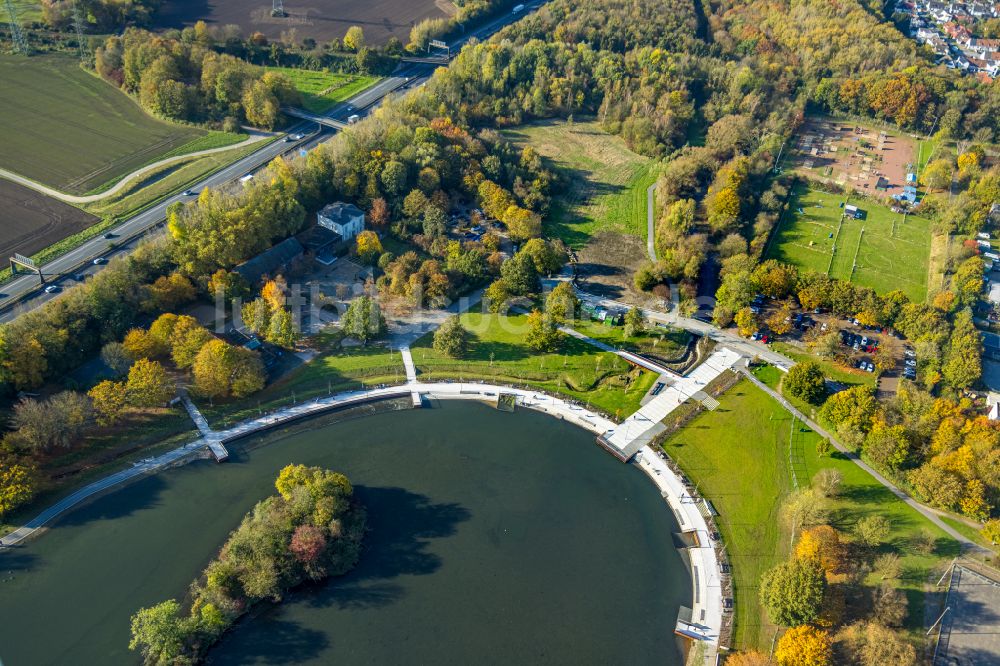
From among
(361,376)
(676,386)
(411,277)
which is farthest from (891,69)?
(361,376)

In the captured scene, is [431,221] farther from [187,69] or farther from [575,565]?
[187,69]

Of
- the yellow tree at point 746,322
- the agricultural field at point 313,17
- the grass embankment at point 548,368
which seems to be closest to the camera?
the grass embankment at point 548,368

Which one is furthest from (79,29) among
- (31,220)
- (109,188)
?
(31,220)

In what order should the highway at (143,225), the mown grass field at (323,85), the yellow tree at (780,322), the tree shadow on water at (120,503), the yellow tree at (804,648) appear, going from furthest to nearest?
the mown grass field at (323,85) < the yellow tree at (780,322) < the highway at (143,225) < the tree shadow on water at (120,503) < the yellow tree at (804,648)

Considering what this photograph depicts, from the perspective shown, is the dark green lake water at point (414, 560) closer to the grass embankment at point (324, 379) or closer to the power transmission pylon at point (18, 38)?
the grass embankment at point (324, 379)

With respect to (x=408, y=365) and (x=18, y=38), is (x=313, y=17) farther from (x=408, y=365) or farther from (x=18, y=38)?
(x=408, y=365)

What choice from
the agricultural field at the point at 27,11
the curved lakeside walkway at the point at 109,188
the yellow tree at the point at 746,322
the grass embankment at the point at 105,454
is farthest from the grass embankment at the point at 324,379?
the agricultural field at the point at 27,11
